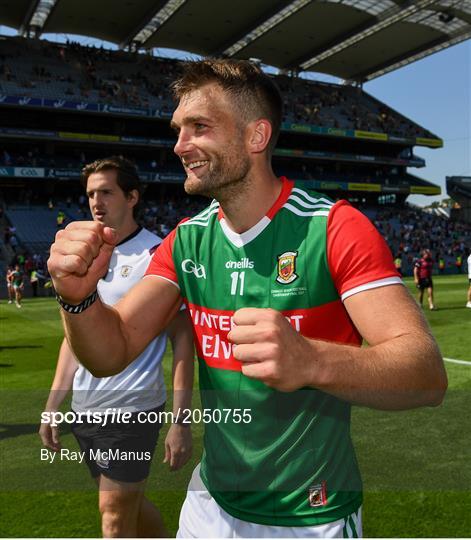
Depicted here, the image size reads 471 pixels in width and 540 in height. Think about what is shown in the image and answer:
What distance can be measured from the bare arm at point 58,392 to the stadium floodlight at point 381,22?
41.4m

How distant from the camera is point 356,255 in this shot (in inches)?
64.7

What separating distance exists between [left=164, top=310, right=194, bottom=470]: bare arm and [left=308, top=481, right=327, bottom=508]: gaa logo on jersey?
3.88 feet

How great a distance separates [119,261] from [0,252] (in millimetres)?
30891

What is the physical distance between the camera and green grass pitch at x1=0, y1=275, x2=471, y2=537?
4.00 m

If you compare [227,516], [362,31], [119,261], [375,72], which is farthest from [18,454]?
[375,72]

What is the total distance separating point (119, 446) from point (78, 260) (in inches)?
77.0

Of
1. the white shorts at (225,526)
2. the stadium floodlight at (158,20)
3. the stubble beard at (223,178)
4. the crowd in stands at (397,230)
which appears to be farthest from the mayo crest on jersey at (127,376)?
the stadium floodlight at (158,20)

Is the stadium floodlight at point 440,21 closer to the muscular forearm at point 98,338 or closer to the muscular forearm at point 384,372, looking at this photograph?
the muscular forearm at point 98,338

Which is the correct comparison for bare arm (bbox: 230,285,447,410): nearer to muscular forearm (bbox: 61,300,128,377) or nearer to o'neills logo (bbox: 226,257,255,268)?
o'neills logo (bbox: 226,257,255,268)

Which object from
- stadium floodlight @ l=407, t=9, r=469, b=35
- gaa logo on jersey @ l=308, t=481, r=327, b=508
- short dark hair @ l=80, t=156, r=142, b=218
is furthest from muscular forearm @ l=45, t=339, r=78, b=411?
stadium floodlight @ l=407, t=9, r=469, b=35

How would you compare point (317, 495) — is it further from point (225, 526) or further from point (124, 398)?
point (124, 398)

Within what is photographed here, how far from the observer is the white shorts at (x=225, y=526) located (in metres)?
1.92

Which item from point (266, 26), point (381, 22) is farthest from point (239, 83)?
point (266, 26)

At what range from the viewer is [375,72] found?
55.8 metres
